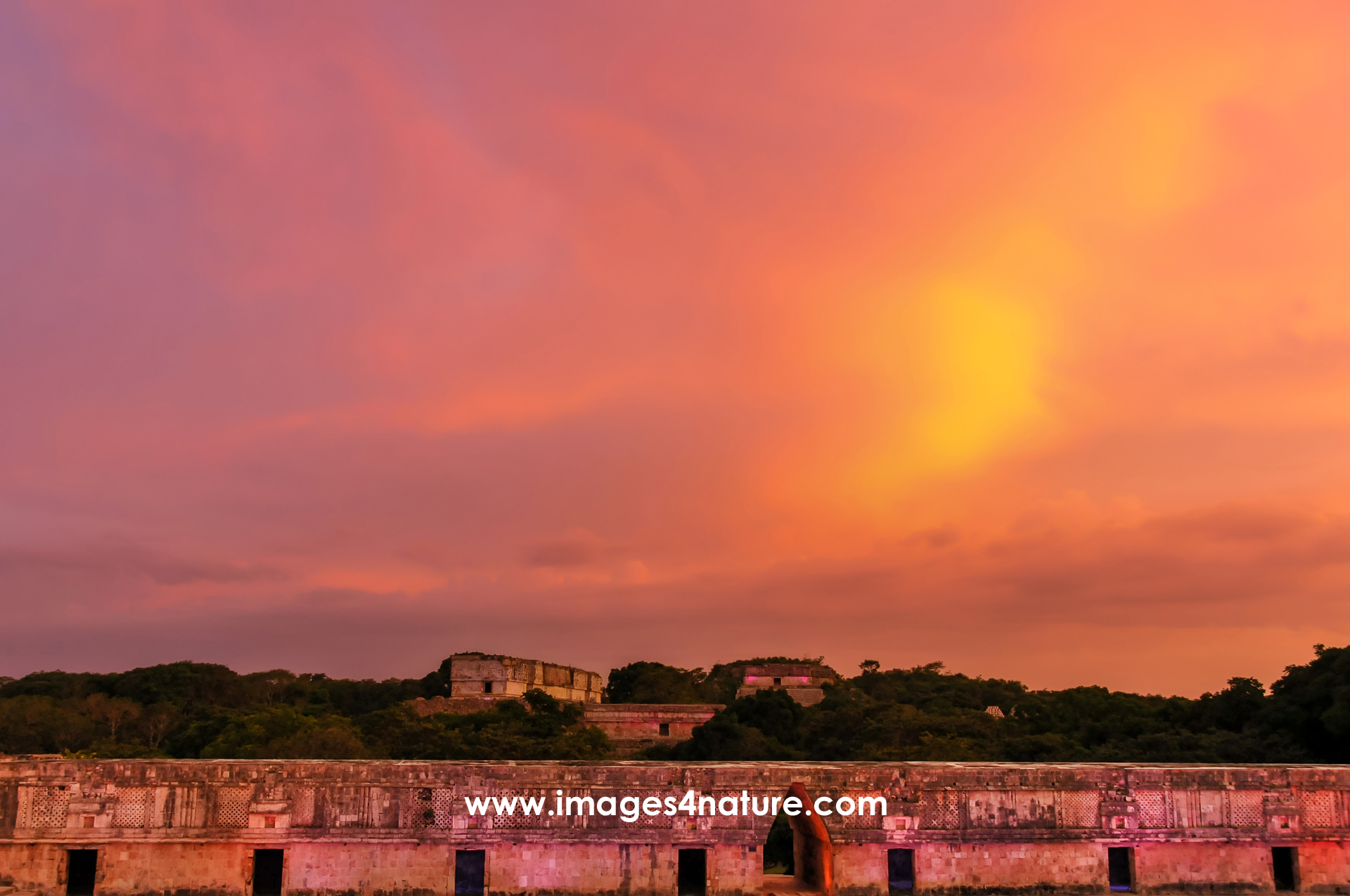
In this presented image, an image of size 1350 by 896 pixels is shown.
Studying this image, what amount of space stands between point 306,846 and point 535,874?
3.87 meters

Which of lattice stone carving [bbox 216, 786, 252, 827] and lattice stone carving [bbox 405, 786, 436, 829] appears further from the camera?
lattice stone carving [bbox 405, 786, 436, 829]

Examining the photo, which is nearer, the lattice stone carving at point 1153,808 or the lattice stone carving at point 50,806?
the lattice stone carving at point 50,806

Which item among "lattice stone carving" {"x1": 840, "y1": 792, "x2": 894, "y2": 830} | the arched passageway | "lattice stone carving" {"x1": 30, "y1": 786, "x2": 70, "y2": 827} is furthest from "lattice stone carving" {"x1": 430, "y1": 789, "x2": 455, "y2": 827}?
"lattice stone carving" {"x1": 840, "y1": 792, "x2": 894, "y2": 830}

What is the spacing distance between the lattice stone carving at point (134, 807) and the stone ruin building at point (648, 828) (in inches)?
1.0

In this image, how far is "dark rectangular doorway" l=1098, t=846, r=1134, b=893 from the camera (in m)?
18.2

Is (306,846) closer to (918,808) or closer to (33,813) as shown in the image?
(33,813)

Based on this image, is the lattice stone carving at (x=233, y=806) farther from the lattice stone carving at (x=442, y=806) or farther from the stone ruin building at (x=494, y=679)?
the stone ruin building at (x=494, y=679)

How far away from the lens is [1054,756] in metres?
34.0

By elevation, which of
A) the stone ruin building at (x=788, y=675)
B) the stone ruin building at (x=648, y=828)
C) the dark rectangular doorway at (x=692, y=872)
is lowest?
the dark rectangular doorway at (x=692, y=872)

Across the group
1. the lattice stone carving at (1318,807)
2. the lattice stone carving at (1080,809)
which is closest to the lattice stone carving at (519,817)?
the lattice stone carving at (1080,809)

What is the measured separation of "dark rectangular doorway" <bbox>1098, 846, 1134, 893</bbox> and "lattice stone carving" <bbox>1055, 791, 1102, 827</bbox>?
585mm

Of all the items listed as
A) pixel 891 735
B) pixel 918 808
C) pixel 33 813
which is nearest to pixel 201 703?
pixel 891 735

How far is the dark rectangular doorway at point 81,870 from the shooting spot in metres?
17.1

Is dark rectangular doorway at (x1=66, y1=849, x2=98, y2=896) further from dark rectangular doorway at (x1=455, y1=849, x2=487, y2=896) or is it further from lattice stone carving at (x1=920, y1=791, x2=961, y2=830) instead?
lattice stone carving at (x1=920, y1=791, x2=961, y2=830)
